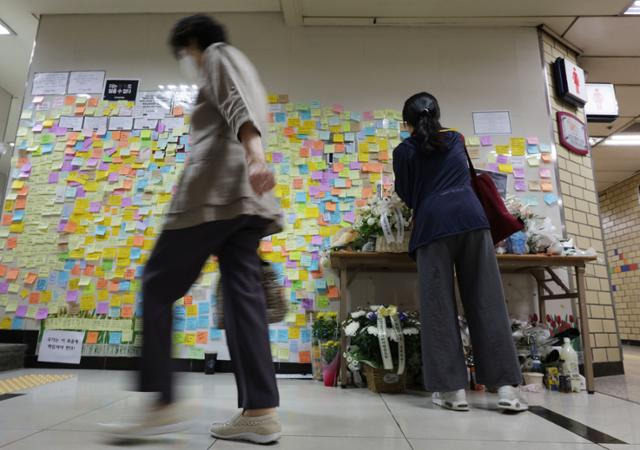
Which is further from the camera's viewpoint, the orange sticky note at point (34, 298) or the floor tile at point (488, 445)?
the orange sticky note at point (34, 298)

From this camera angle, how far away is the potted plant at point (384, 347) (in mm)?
1978

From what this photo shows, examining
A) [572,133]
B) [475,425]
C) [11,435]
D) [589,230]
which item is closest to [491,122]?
[572,133]

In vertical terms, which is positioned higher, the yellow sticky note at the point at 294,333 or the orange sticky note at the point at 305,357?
the yellow sticky note at the point at 294,333

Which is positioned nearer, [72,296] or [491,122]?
[72,296]

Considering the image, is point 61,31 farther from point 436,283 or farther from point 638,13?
point 638,13

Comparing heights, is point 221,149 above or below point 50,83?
below

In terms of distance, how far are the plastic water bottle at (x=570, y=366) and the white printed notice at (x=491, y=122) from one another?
5.40ft

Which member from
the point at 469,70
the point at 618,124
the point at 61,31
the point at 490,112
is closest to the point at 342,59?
the point at 469,70

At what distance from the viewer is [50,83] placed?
318 cm

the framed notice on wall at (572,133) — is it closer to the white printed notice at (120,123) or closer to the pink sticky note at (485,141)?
the pink sticky note at (485,141)

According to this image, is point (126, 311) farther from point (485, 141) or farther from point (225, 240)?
point (485, 141)

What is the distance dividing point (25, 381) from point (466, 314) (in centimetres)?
224

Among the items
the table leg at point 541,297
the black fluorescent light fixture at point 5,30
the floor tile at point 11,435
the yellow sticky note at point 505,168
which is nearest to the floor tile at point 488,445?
the floor tile at point 11,435

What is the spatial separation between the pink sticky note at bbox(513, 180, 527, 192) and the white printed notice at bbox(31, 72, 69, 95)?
3620 millimetres
